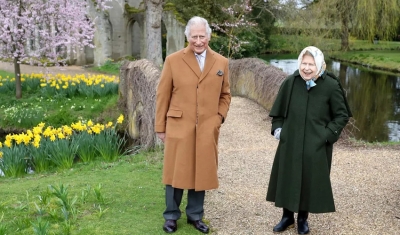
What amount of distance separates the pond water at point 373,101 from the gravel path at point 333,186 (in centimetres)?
394

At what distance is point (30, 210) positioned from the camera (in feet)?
15.0

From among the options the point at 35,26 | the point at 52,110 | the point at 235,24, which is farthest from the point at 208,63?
the point at 235,24

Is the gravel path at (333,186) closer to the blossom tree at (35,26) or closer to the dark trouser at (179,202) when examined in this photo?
the dark trouser at (179,202)

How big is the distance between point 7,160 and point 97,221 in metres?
2.92

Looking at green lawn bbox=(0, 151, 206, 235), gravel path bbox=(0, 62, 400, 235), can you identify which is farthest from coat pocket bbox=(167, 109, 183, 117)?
gravel path bbox=(0, 62, 400, 235)

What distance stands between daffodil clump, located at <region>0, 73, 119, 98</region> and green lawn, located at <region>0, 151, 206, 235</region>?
534 cm

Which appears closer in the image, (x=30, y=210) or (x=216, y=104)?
(x=216, y=104)

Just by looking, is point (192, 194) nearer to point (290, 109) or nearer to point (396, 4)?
point (290, 109)

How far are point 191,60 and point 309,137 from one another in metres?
1.12

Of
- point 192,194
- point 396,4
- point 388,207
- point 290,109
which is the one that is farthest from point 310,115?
point 396,4

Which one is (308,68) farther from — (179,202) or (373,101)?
(373,101)

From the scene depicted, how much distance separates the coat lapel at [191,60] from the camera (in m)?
3.94

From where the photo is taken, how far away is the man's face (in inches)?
149

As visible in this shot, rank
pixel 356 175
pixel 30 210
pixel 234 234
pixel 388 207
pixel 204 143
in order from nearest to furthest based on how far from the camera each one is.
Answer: pixel 204 143
pixel 234 234
pixel 30 210
pixel 388 207
pixel 356 175
